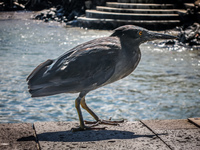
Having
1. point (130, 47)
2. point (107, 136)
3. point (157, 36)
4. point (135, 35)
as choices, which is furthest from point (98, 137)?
point (157, 36)

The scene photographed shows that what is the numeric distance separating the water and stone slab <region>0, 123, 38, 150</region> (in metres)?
2.75

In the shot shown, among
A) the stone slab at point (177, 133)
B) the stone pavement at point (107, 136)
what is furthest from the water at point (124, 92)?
the stone pavement at point (107, 136)

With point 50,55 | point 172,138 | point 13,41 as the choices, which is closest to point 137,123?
point 172,138

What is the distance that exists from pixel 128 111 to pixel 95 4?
17.4 meters

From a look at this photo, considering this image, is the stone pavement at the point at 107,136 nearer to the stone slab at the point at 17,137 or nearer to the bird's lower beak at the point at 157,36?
the stone slab at the point at 17,137

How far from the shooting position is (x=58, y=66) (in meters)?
3.48

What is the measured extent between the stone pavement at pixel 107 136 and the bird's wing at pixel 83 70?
1.65 ft

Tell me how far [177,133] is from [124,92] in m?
4.46

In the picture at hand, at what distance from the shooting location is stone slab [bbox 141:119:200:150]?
329 cm

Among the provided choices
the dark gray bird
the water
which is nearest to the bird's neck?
the dark gray bird

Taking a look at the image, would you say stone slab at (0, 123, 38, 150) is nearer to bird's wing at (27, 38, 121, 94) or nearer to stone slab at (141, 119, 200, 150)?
bird's wing at (27, 38, 121, 94)

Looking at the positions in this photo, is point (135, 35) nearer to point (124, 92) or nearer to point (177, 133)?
point (177, 133)

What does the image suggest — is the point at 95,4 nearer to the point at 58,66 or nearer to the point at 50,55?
the point at 50,55

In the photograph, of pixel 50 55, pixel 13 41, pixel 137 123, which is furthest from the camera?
pixel 13 41
